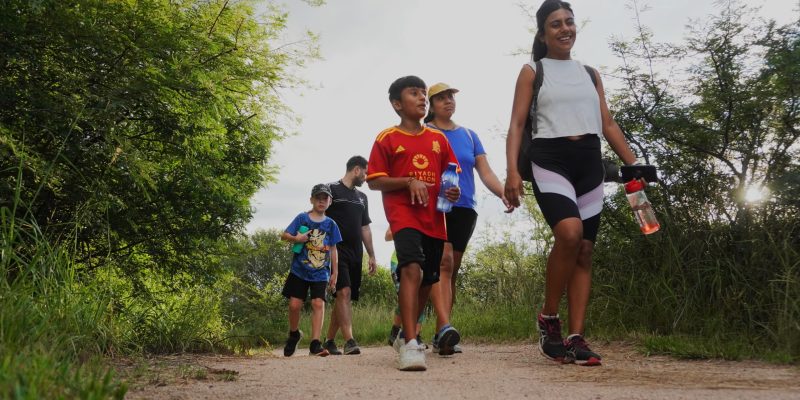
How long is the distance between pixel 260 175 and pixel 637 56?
22.2 ft

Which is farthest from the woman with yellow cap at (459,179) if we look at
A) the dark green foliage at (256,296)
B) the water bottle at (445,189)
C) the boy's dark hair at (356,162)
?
the dark green foliage at (256,296)

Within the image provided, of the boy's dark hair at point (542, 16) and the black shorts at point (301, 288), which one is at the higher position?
the boy's dark hair at point (542, 16)

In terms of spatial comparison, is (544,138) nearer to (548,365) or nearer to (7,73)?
(548,365)

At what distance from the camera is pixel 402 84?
5.02 metres

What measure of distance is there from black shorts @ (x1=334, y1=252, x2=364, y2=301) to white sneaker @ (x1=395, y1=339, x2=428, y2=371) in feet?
11.2

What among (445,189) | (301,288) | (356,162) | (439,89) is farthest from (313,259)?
(445,189)

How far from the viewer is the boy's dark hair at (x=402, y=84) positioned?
4.99 metres

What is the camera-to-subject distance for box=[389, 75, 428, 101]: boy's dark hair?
499 cm

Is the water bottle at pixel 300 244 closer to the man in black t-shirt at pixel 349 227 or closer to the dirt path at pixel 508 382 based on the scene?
the man in black t-shirt at pixel 349 227

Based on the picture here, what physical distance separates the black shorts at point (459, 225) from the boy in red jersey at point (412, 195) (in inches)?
27.9

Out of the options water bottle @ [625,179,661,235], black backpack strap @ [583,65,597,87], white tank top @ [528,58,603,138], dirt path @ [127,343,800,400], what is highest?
black backpack strap @ [583,65,597,87]

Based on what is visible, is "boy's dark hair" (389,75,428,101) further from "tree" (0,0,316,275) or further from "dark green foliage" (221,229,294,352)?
"dark green foliage" (221,229,294,352)

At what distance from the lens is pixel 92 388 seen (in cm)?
219

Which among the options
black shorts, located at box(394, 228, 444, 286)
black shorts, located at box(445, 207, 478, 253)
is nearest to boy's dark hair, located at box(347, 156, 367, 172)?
black shorts, located at box(445, 207, 478, 253)
